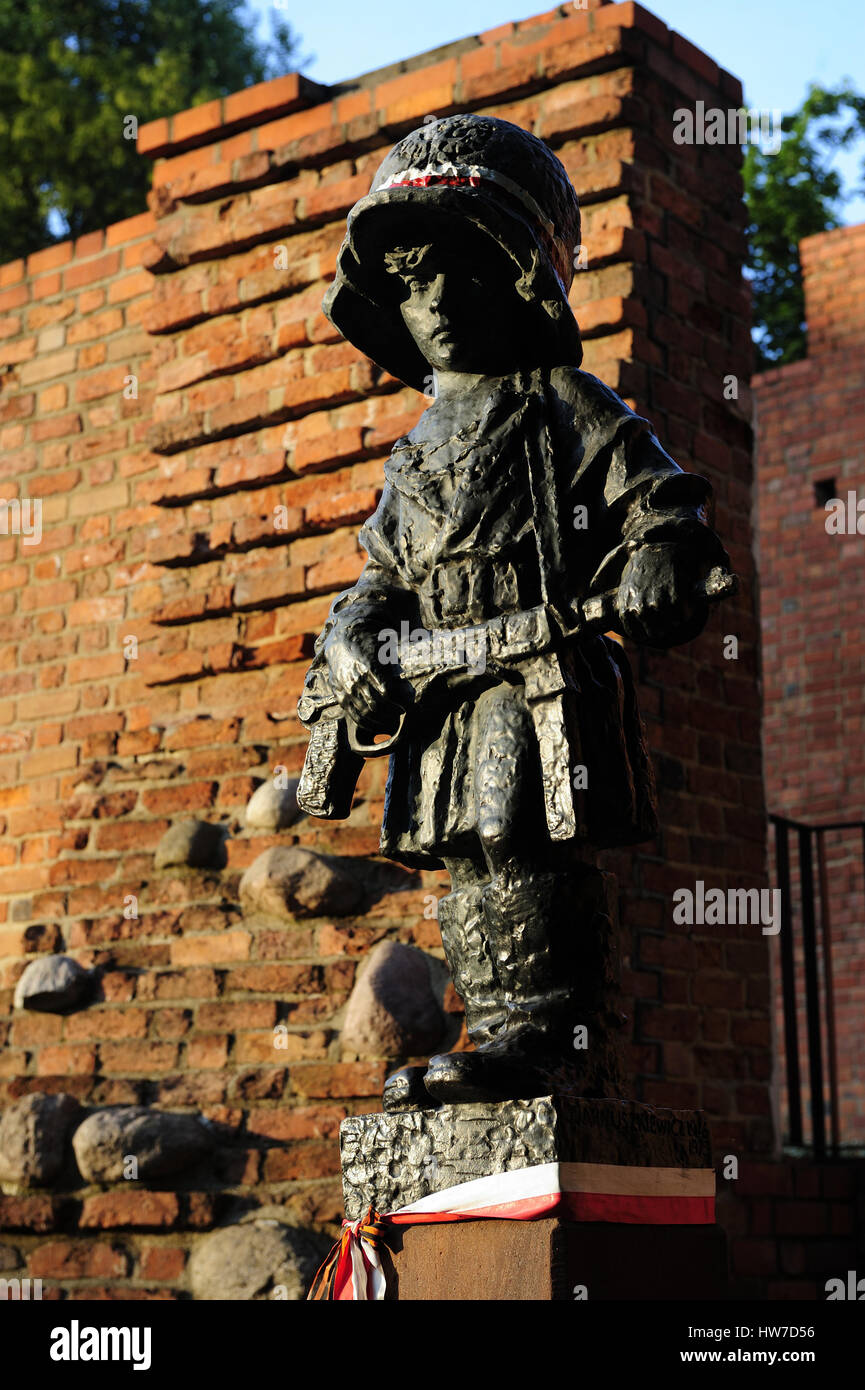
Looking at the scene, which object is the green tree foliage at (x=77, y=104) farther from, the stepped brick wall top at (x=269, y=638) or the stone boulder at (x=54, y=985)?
the stone boulder at (x=54, y=985)

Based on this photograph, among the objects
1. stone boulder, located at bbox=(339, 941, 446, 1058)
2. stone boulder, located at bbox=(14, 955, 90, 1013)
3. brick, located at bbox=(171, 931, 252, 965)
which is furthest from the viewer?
stone boulder, located at bbox=(14, 955, 90, 1013)

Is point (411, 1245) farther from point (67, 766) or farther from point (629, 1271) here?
point (67, 766)

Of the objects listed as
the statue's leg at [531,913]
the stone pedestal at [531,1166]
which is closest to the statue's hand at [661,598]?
the statue's leg at [531,913]

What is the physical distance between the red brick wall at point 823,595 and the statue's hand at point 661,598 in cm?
716

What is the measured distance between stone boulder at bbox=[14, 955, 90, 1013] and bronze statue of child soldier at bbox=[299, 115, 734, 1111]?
7.48 feet

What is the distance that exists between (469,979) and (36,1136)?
2.21 meters

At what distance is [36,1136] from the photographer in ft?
13.3

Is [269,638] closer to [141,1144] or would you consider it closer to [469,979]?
[141,1144]

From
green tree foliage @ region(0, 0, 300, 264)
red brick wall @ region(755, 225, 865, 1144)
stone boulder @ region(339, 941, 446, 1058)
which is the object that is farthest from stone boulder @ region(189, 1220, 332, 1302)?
green tree foliage @ region(0, 0, 300, 264)

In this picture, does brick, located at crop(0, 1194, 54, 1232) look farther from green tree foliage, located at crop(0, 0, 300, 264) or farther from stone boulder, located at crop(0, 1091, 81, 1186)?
green tree foliage, located at crop(0, 0, 300, 264)

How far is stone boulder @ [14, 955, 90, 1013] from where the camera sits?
14.6 feet

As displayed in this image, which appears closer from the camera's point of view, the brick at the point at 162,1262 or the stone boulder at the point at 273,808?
the brick at the point at 162,1262

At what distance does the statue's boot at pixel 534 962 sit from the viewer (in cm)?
217
